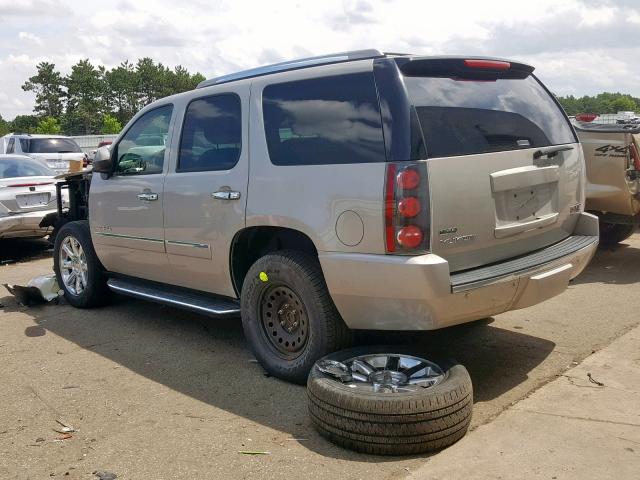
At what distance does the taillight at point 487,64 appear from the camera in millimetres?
4156

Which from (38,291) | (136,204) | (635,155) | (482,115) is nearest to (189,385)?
(136,204)

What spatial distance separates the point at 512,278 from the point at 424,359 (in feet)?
2.31

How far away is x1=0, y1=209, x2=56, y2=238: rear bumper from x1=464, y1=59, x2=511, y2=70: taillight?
7.73 metres

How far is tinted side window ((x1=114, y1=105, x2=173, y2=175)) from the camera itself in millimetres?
5594

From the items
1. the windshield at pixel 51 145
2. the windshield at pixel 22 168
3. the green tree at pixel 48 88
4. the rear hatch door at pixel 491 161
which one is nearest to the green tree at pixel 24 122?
the green tree at pixel 48 88

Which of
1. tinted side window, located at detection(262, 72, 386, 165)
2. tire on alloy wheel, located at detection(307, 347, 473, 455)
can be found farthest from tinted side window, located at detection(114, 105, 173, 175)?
tire on alloy wheel, located at detection(307, 347, 473, 455)

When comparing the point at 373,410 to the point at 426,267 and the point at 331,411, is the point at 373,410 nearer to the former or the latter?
the point at 331,411

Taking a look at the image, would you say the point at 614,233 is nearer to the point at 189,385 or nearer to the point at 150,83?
the point at 189,385

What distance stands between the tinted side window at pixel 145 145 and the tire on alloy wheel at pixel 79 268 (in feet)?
3.18

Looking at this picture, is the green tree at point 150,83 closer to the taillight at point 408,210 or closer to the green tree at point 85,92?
the green tree at point 85,92

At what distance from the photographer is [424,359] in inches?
157

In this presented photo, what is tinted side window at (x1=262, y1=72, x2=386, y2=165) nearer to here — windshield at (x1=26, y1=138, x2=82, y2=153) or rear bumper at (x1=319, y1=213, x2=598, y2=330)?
rear bumper at (x1=319, y1=213, x2=598, y2=330)

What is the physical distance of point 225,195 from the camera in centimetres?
476

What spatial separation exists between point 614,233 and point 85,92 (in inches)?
3286
